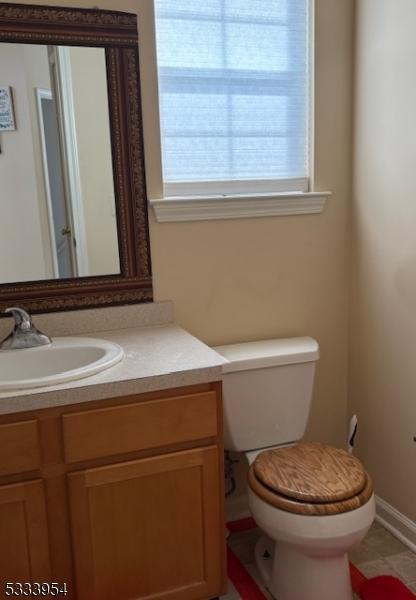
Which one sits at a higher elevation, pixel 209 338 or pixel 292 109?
pixel 292 109

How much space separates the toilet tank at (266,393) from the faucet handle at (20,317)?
2.13 feet

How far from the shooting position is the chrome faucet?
5.60 feet

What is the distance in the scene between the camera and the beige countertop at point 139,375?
139 cm

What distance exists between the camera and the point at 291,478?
167 centimetres

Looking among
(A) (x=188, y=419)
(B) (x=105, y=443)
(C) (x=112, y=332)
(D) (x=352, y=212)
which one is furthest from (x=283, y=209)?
(B) (x=105, y=443)

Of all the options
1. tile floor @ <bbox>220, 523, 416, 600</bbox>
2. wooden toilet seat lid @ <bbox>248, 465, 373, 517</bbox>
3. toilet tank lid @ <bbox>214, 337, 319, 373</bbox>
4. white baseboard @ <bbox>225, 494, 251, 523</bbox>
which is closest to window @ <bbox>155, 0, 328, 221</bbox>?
toilet tank lid @ <bbox>214, 337, 319, 373</bbox>

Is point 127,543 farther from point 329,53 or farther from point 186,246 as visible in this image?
point 329,53

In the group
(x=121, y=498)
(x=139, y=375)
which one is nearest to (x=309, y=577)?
(x=121, y=498)

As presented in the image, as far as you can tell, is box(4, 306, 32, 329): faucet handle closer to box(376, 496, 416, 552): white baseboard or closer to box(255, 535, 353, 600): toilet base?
box(255, 535, 353, 600): toilet base

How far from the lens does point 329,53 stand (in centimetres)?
208

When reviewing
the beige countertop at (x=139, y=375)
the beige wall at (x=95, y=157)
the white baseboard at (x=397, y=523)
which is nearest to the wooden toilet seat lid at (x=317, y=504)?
the beige countertop at (x=139, y=375)

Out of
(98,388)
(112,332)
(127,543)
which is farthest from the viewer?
(112,332)

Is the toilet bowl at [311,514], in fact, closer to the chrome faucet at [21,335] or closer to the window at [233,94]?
the chrome faucet at [21,335]

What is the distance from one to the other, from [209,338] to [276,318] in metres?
0.28
